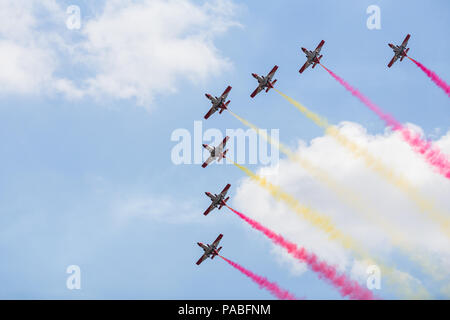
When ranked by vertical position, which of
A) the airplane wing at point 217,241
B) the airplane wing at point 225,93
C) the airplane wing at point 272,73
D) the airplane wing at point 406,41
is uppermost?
the airplane wing at point 406,41

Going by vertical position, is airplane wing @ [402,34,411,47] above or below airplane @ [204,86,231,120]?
above

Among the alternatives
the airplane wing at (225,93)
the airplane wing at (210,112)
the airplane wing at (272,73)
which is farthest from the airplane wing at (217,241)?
the airplane wing at (272,73)

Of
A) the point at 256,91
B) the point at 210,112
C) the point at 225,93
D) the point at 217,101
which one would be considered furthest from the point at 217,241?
the point at 256,91

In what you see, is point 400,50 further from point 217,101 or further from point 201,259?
point 201,259

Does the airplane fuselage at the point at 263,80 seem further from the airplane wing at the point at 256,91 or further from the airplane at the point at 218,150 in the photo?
the airplane at the point at 218,150

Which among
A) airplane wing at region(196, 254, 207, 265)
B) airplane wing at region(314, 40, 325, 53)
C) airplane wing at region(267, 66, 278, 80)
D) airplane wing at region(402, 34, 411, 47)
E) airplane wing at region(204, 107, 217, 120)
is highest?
airplane wing at region(402, 34, 411, 47)

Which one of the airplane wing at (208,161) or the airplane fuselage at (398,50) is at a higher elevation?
the airplane fuselage at (398,50)

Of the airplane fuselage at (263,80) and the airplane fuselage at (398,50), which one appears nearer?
the airplane fuselage at (263,80)

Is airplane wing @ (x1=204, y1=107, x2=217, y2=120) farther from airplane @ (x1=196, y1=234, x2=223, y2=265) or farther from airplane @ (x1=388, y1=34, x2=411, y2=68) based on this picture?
airplane @ (x1=388, y1=34, x2=411, y2=68)

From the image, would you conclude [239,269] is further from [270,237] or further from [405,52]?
[405,52]

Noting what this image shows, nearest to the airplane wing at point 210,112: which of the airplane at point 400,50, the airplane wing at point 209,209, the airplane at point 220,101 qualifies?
the airplane at point 220,101

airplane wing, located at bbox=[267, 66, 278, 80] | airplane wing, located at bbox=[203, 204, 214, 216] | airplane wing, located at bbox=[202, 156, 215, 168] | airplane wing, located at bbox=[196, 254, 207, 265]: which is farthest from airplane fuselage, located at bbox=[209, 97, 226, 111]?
airplane wing, located at bbox=[196, 254, 207, 265]
